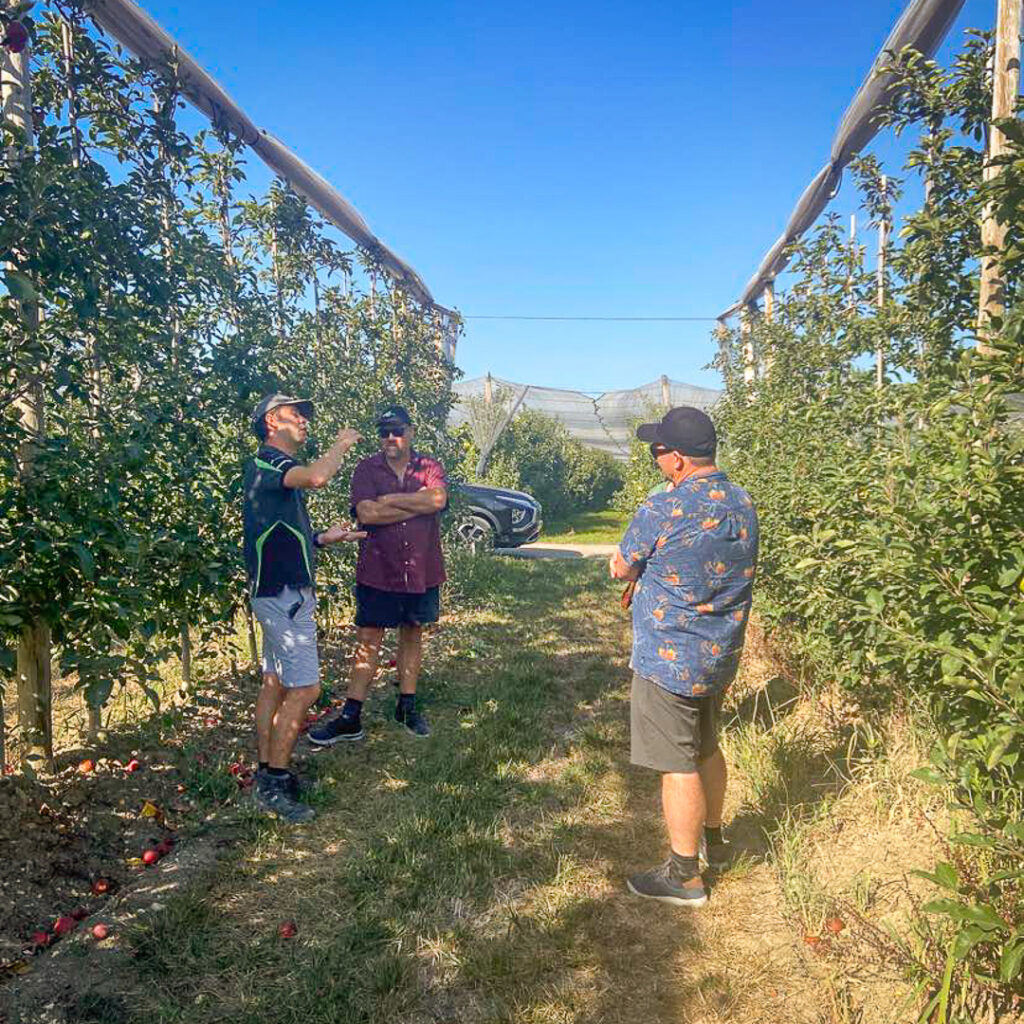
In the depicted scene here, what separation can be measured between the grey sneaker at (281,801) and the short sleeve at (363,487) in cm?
158

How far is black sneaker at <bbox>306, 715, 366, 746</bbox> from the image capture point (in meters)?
4.16

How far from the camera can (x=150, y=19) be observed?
3.75m

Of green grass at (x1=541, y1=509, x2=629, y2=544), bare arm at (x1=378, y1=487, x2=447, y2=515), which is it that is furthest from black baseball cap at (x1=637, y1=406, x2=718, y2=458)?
green grass at (x1=541, y1=509, x2=629, y2=544)

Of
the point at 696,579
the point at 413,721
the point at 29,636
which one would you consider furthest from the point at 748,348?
the point at 29,636

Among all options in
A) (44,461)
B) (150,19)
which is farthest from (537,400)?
(44,461)

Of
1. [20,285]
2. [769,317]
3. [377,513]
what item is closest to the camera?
[20,285]

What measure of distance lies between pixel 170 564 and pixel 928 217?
368 centimetres

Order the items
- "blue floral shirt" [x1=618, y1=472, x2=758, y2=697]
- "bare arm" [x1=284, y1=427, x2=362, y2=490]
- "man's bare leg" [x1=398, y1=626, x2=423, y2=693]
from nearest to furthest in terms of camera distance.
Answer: "blue floral shirt" [x1=618, y1=472, x2=758, y2=697]
"bare arm" [x1=284, y1=427, x2=362, y2=490]
"man's bare leg" [x1=398, y1=626, x2=423, y2=693]

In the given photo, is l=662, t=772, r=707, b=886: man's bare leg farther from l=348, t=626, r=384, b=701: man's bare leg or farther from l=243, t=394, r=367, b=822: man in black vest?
l=348, t=626, r=384, b=701: man's bare leg

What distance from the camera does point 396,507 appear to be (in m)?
4.18

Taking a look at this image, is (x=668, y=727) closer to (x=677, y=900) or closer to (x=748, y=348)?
(x=677, y=900)

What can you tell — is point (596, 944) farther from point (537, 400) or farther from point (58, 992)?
point (537, 400)

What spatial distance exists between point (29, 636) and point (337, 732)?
1.66m

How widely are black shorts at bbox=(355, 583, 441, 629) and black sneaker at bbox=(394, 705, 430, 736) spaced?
21.4 inches
